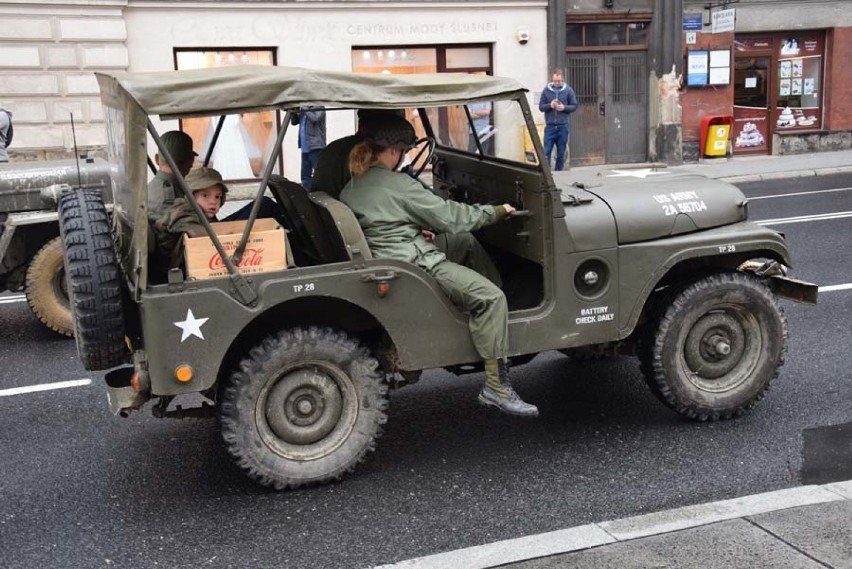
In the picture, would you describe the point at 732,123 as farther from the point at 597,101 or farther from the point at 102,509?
the point at 102,509

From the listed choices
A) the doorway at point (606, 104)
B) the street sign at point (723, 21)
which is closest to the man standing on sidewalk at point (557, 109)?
the doorway at point (606, 104)

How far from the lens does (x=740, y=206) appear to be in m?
5.41

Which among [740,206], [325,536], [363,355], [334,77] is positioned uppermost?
[334,77]

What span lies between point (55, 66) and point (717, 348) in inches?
533

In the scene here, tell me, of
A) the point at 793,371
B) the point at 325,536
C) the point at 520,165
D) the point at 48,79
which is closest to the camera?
the point at 325,536

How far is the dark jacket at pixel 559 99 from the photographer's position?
17.4m

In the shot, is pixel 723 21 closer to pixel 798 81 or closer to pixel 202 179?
pixel 798 81

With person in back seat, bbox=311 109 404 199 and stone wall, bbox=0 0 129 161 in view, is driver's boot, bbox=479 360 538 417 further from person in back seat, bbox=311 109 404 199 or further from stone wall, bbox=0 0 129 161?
stone wall, bbox=0 0 129 161

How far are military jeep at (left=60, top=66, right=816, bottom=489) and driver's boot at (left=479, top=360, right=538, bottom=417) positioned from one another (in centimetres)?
15

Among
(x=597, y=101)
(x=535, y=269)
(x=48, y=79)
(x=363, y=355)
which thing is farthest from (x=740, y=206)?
(x=597, y=101)

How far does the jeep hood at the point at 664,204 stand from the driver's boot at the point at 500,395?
95 centimetres

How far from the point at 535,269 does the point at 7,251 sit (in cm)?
463

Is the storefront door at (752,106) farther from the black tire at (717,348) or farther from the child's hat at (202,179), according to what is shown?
the child's hat at (202,179)

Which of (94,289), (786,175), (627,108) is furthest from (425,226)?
(627,108)
